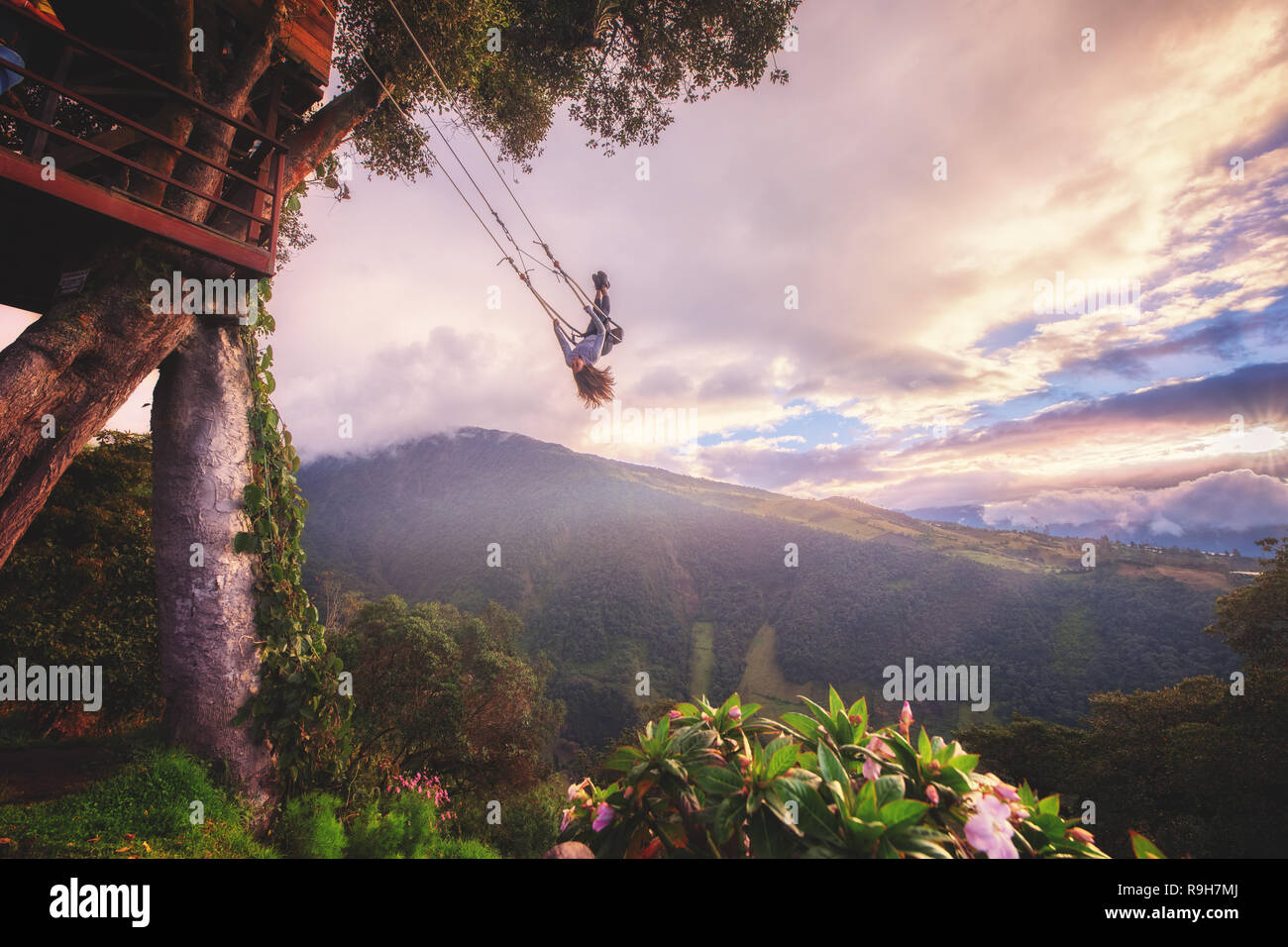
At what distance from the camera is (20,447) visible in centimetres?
356

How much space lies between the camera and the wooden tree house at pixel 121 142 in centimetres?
380

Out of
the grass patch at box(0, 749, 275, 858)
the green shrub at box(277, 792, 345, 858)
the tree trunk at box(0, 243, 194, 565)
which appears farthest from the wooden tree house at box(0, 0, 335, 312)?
the green shrub at box(277, 792, 345, 858)

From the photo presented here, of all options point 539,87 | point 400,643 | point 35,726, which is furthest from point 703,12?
point 400,643

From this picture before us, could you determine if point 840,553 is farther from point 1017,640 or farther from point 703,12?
point 703,12

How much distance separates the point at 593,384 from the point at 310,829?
218 inches

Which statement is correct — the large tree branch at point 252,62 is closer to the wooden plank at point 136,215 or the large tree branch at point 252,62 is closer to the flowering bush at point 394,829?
the wooden plank at point 136,215

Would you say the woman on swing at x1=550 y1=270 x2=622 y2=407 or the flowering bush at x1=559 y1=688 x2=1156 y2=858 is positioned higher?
the woman on swing at x1=550 y1=270 x2=622 y2=407

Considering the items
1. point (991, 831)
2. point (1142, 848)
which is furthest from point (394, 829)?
point (1142, 848)

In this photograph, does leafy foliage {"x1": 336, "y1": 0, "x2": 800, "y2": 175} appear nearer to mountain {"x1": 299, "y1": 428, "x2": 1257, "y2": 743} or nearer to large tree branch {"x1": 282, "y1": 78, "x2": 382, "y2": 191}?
large tree branch {"x1": 282, "y1": 78, "x2": 382, "y2": 191}

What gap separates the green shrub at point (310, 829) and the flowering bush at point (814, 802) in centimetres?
340

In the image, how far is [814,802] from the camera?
1376 mm

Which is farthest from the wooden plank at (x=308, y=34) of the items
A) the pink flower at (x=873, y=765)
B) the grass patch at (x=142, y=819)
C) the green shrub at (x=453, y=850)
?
the green shrub at (x=453, y=850)

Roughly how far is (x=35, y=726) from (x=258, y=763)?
18.9 ft

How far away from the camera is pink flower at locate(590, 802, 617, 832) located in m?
1.67
